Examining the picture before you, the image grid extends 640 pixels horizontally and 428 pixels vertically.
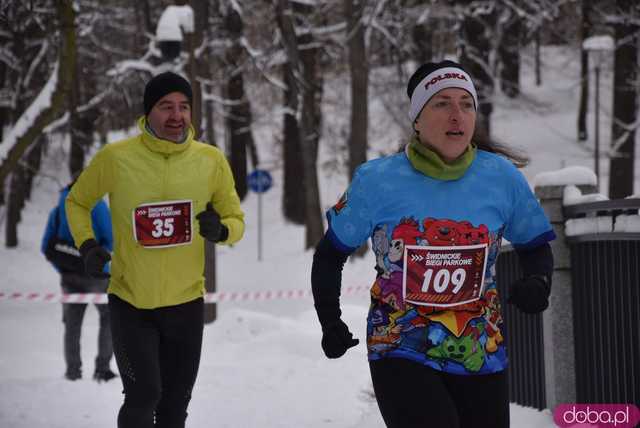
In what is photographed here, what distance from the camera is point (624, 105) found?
73.0ft

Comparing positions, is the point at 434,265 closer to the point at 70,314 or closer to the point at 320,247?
the point at 320,247

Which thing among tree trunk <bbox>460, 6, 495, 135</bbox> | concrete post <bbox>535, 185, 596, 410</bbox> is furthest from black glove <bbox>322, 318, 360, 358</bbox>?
tree trunk <bbox>460, 6, 495, 135</bbox>

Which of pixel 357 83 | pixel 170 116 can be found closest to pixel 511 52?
pixel 357 83

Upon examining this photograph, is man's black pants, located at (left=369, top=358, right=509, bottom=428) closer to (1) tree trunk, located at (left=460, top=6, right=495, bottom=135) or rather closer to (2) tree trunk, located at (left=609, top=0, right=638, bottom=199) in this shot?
(2) tree trunk, located at (left=609, top=0, right=638, bottom=199)

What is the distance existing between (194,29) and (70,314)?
4.90 metres

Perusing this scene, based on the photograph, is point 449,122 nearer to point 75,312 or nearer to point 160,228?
point 160,228

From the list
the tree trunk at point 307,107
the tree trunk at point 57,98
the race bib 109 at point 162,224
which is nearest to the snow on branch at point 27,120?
the tree trunk at point 57,98

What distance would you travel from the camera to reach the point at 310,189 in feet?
66.9

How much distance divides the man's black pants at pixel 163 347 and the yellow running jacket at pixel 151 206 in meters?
0.07

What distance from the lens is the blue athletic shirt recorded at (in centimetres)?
344

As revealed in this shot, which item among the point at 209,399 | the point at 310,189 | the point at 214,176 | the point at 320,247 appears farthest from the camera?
the point at 310,189

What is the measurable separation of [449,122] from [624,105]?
65.0 ft

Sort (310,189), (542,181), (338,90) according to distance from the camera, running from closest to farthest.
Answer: (542,181)
(310,189)
(338,90)

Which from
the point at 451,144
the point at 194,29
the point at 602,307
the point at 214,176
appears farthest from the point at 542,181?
the point at 194,29
